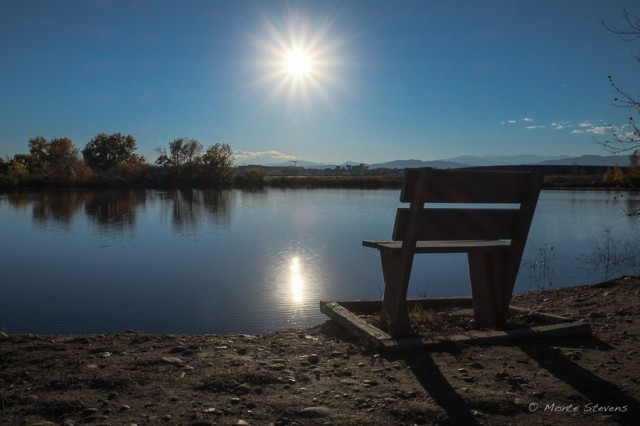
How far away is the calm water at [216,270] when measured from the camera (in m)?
8.23

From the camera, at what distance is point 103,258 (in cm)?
1409

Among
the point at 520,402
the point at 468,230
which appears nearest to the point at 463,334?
the point at 468,230

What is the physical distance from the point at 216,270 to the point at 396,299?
26.2 ft

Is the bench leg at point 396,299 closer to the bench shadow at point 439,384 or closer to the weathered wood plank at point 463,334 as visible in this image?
the weathered wood plank at point 463,334

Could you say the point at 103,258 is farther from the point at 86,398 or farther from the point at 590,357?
the point at 590,357

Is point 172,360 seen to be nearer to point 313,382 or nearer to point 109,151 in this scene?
point 313,382

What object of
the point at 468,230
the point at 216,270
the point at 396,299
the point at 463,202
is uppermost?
the point at 463,202

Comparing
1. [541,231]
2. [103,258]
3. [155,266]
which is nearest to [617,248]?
[541,231]

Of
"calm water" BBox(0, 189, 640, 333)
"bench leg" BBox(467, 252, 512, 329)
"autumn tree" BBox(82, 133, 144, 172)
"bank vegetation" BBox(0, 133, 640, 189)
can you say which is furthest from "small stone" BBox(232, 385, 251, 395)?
"autumn tree" BBox(82, 133, 144, 172)

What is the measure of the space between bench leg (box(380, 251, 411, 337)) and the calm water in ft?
8.89

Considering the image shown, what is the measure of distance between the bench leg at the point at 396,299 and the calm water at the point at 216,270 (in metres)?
2.71

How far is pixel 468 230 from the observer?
5.18 meters

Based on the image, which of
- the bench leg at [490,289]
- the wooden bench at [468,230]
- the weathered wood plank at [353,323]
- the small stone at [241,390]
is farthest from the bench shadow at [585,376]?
the small stone at [241,390]

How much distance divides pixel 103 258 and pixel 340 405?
12056mm
